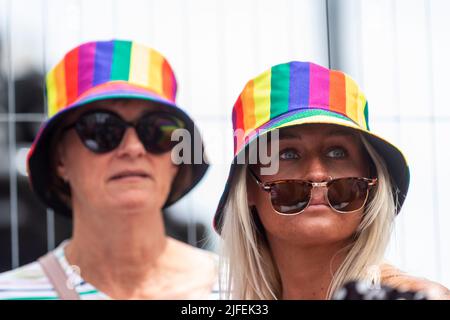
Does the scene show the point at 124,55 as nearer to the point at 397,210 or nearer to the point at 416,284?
A: the point at 397,210

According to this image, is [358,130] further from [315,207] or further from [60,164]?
[60,164]

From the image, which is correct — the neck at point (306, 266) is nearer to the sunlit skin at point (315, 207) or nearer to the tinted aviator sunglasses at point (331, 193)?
the sunlit skin at point (315, 207)

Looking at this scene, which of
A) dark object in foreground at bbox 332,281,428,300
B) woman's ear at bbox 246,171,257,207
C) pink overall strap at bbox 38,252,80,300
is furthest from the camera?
pink overall strap at bbox 38,252,80,300

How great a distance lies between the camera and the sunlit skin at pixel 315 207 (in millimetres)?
1593

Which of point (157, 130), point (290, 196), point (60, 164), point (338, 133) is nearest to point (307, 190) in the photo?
point (290, 196)

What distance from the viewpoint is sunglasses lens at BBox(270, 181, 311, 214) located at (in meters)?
1.59

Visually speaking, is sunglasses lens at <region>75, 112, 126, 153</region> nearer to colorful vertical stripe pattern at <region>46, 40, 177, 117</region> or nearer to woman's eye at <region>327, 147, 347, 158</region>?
colorful vertical stripe pattern at <region>46, 40, 177, 117</region>

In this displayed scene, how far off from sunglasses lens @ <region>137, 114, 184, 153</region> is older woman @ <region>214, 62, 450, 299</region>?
0.86 feet

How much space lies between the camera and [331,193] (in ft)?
5.18

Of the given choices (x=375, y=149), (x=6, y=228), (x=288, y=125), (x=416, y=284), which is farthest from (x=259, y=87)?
(x=6, y=228)

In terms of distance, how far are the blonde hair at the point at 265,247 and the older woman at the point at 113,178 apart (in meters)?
0.28

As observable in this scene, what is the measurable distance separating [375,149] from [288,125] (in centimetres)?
19

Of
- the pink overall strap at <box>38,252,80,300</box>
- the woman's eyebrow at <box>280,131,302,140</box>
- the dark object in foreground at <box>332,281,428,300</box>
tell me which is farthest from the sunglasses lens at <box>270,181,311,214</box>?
the pink overall strap at <box>38,252,80,300</box>

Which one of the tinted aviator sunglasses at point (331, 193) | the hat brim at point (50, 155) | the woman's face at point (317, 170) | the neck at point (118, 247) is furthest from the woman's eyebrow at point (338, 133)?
the neck at point (118, 247)
